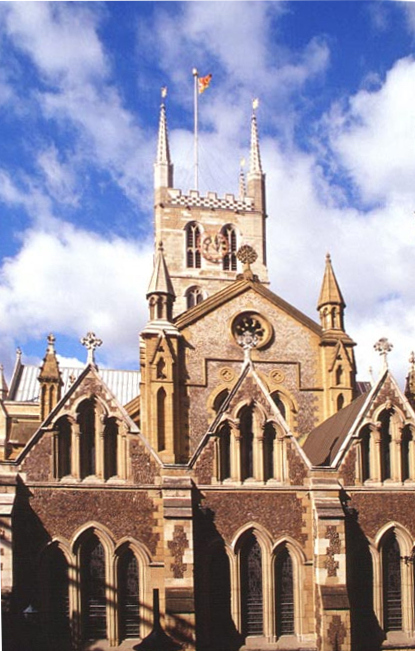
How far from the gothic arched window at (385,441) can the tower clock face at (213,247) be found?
40.0 meters

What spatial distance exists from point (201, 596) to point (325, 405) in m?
9.02

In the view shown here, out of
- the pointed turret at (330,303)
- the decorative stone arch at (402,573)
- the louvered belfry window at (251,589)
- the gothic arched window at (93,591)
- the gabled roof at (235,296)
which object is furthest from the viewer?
the pointed turret at (330,303)

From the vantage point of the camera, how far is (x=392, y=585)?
2236 centimetres

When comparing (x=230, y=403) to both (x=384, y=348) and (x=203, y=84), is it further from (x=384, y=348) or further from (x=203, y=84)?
(x=203, y=84)

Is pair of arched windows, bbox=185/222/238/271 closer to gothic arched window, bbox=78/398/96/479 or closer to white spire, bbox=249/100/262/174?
white spire, bbox=249/100/262/174

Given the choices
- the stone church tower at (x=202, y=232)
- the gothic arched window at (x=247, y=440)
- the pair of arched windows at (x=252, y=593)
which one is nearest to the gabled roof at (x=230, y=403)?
the gothic arched window at (x=247, y=440)

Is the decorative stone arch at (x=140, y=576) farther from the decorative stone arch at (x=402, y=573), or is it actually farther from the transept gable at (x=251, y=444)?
the decorative stone arch at (x=402, y=573)

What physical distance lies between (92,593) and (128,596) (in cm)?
89

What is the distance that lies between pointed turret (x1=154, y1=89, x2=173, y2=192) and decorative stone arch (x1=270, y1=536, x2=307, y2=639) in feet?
147

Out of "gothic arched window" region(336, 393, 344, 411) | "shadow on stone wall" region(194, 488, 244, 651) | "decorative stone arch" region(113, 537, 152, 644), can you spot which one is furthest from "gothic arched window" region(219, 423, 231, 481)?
"gothic arched window" region(336, 393, 344, 411)

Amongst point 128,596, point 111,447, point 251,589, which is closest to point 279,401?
point 251,589

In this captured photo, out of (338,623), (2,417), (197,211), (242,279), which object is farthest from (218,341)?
(197,211)

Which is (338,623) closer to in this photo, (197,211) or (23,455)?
(23,455)

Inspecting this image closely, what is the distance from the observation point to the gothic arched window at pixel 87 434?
2153 centimetres
